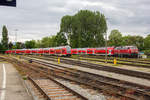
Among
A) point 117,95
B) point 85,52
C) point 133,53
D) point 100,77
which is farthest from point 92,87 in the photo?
point 85,52

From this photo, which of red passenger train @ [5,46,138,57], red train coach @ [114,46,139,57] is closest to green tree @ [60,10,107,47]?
red passenger train @ [5,46,138,57]

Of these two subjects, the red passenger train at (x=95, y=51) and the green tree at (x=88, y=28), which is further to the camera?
the green tree at (x=88, y=28)

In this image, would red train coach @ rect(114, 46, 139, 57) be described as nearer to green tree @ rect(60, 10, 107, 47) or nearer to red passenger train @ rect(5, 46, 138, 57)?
red passenger train @ rect(5, 46, 138, 57)

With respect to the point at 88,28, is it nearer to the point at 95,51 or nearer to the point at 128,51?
the point at 95,51

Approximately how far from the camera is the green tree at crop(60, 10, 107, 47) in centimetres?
6312

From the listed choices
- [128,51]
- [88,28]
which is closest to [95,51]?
[88,28]

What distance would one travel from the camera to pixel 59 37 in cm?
7288

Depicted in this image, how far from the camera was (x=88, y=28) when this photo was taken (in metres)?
64.2

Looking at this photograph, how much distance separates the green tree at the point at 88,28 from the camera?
207 ft

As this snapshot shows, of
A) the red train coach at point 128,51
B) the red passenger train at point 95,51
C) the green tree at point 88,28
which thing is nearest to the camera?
the red train coach at point 128,51

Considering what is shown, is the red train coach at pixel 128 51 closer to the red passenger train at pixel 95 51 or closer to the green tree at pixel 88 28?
the red passenger train at pixel 95 51

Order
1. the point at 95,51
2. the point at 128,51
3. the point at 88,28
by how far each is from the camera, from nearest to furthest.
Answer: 1. the point at 128,51
2. the point at 95,51
3. the point at 88,28

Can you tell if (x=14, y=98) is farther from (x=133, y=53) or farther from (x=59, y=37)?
(x=59, y=37)

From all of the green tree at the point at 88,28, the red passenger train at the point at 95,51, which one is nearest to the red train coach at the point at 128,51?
the red passenger train at the point at 95,51
